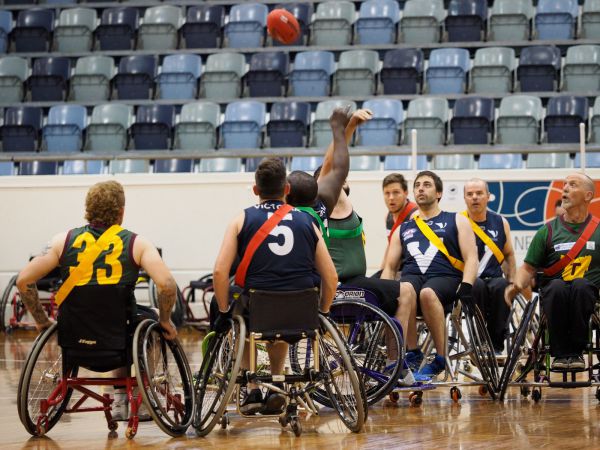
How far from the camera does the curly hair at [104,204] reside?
4836 mm

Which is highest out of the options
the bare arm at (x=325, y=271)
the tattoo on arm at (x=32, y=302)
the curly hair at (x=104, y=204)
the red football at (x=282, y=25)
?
the red football at (x=282, y=25)

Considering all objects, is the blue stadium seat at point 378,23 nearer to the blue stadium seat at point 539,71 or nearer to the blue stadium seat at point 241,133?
the blue stadium seat at point 539,71

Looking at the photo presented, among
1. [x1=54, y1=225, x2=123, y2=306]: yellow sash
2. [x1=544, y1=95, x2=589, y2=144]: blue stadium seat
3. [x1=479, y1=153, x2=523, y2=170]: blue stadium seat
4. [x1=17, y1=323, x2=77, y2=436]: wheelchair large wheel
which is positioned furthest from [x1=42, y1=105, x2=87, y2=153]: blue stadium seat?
[x1=54, y1=225, x2=123, y2=306]: yellow sash

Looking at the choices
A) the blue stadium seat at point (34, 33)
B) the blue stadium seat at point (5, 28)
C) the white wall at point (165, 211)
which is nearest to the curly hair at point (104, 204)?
the white wall at point (165, 211)

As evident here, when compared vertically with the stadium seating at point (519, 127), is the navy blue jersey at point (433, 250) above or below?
below

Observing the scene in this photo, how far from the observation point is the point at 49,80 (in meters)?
14.2

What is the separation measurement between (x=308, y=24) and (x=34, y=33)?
4056 millimetres

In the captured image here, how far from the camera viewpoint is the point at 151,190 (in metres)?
11.5

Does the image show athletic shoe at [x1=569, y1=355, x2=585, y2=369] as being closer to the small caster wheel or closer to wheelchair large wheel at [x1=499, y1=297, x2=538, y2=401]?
wheelchair large wheel at [x1=499, y1=297, x2=538, y2=401]

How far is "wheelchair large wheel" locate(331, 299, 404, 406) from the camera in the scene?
219 inches

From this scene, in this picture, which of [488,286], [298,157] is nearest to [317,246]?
[488,286]

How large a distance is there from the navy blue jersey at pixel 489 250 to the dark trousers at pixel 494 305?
28 cm

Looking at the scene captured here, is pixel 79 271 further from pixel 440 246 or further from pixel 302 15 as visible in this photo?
pixel 302 15

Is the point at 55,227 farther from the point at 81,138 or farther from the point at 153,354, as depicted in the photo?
the point at 153,354
